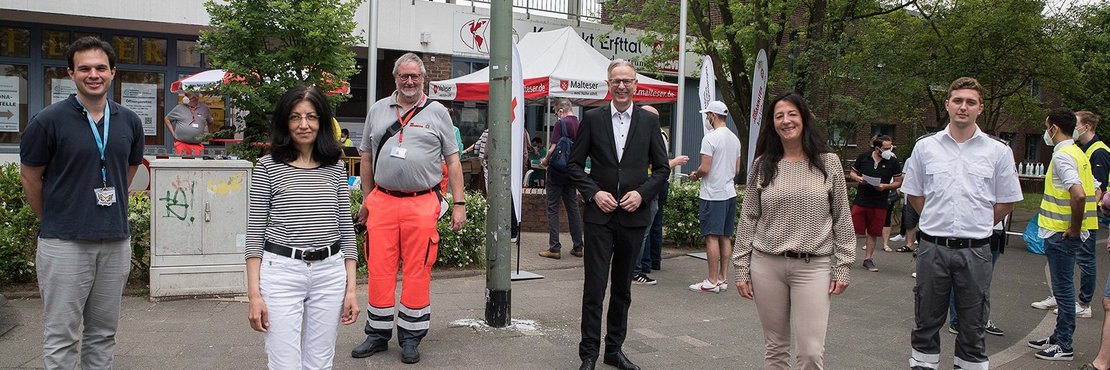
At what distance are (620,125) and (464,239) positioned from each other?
3734 mm

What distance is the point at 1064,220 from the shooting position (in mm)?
6453

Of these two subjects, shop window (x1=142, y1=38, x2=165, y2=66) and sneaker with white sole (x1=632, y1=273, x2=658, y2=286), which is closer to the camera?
sneaker with white sole (x1=632, y1=273, x2=658, y2=286)

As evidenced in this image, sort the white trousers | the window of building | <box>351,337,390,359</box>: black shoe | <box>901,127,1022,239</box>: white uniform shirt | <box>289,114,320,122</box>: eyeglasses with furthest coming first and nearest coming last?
the window of building
<box>351,337,390,359</box>: black shoe
<box>901,127,1022,239</box>: white uniform shirt
<box>289,114,320,122</box>: eyeglasses
the white trousers

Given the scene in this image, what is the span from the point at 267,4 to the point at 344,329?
3.83 meters

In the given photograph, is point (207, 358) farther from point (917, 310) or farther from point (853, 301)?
point (853, 301)

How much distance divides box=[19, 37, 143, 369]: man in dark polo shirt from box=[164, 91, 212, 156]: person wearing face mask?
937 cm

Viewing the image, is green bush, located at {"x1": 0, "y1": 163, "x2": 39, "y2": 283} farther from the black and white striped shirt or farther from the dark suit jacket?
the dark suit jacket

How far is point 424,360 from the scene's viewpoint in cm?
551

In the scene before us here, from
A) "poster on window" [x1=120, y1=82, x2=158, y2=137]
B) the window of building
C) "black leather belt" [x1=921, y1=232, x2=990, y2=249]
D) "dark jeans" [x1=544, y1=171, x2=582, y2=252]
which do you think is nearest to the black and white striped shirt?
"black leather belt" [x1=921, y1=232, x2=990, y2=249]

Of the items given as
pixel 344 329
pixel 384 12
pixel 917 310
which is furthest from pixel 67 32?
pixel 917 310

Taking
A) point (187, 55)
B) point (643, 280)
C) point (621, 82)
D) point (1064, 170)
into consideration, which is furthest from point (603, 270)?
point (187, 55)

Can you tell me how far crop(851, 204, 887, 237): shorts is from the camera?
1040 centimetres

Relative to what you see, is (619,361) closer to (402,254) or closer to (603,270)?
(603,270)

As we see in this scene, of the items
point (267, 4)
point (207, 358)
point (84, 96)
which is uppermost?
point (267, 4)
